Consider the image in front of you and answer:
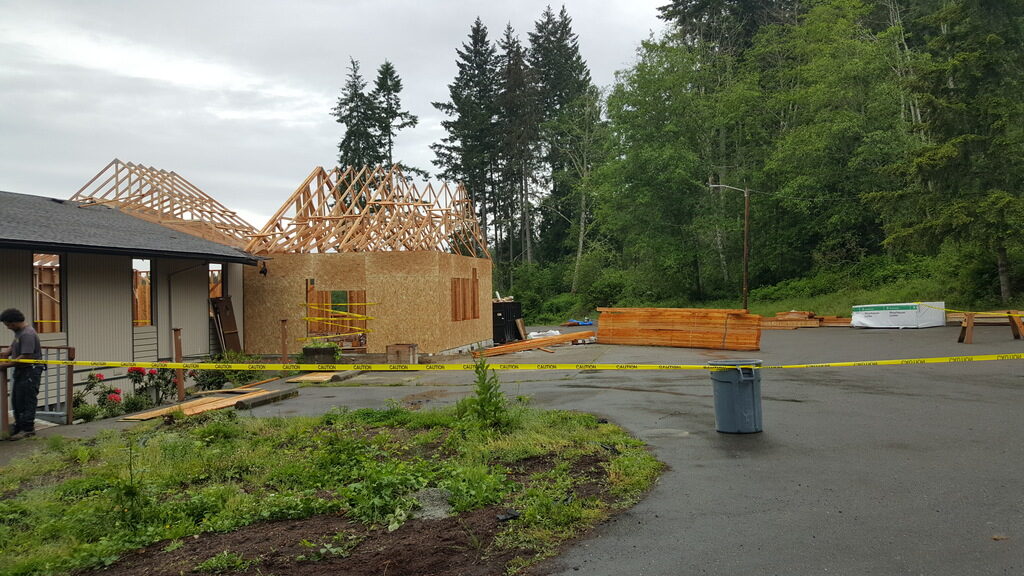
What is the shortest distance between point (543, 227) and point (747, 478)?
5478 cm

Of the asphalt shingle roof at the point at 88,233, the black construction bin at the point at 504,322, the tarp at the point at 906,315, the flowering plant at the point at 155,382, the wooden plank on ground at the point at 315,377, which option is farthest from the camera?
the black construction bin at the point at 504,322

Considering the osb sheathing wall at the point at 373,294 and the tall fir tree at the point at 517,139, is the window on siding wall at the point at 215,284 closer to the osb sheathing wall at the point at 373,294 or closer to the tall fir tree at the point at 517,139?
the osb sheathing wall at the point at 373,294

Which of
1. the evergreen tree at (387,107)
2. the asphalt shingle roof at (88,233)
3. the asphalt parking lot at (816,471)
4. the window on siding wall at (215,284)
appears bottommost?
the asphalt parking lot at (816,471)

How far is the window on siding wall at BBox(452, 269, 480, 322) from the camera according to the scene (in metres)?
23.4

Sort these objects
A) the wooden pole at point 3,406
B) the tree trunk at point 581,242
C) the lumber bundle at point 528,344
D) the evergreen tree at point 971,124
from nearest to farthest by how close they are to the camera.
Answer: the wooden pole at point 3,406, the lumber bundle at point 528,344, the evergreen tree at point 971,124, the tree trunk at point 581,242

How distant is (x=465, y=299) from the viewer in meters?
24.8

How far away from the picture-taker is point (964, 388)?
12031mm

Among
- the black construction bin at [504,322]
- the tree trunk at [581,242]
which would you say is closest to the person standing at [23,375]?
the black construction bin at [504,322]

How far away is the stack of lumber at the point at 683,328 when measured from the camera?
21.3 m

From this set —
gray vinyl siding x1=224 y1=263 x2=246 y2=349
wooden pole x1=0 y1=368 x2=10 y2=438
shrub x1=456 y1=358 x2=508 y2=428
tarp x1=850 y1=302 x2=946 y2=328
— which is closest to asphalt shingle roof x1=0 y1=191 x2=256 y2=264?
gray vinyl siding x1=224 y1=263 x2=246 y2=349

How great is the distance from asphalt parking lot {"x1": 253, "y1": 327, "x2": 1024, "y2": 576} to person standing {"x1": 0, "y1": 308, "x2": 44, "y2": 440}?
3.37 metres

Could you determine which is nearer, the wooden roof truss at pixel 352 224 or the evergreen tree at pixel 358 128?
the wooden roof truss at pixel 352 224

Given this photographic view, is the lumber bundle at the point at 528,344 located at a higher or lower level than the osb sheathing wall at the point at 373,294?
lower

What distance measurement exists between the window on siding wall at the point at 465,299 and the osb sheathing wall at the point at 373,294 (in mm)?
376
